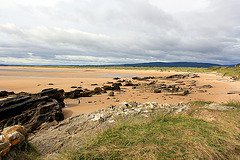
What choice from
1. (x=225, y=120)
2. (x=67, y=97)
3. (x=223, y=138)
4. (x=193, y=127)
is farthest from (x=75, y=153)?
(x=67, y=97)

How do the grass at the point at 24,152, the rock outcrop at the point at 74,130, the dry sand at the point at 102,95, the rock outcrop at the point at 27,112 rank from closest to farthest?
the grass at the point at 24,152, the rock outcrop at the point at 74,130, the rock outcrop at the point at 27,112, the dry sand at the point at 102,95

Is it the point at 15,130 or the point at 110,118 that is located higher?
the point at 15,130

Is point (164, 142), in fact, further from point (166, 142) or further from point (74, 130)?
point (74, 130)

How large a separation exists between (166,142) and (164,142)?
1.8 inches

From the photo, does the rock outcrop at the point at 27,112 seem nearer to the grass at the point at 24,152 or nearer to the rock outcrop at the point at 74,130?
the rock outcrop at the point at 74,130

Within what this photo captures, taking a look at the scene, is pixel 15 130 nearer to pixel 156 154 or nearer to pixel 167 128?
pixel 156 154

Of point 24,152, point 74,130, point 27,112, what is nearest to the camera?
point 24,152

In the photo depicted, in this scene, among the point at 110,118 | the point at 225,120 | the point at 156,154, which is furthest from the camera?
the point at 110,118

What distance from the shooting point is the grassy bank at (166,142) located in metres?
2.81

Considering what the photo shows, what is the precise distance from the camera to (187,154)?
111 inches

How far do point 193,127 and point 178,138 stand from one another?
2.91 ft

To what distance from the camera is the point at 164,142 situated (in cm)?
320

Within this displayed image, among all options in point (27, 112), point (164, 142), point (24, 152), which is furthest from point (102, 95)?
point (164, 142)

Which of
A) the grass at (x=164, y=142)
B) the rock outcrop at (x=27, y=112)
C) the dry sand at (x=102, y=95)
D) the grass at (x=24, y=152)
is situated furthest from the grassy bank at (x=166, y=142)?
the dry sand at (x=102, y=95)
